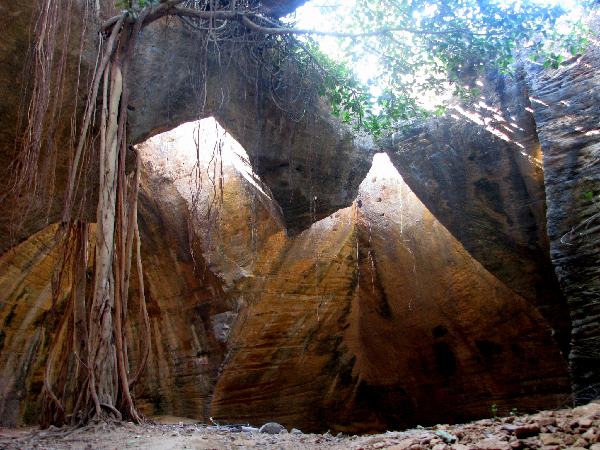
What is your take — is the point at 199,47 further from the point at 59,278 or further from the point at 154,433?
the point at 154,433

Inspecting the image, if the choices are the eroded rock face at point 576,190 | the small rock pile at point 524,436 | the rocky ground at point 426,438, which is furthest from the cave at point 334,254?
the small rock pile at point 524,436

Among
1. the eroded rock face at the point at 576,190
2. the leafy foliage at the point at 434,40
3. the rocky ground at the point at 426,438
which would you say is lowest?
the rocky ground at the point at 426,438

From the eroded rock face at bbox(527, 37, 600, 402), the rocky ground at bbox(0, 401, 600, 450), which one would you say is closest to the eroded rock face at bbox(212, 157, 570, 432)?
the eroded rock face at bbox(527, 37, 600, 402)

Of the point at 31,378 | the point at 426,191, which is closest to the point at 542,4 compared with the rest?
the point at 426,191

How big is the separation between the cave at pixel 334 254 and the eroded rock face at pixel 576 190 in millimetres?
18

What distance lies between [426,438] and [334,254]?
5.25 m

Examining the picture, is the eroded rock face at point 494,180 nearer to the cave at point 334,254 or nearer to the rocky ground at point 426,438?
the cave at point 334,254

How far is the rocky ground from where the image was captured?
76.8 inches

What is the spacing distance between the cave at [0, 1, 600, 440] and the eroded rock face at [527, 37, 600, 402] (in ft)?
0.06

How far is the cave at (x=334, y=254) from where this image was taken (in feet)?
14.6

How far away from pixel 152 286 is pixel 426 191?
4.32 meters

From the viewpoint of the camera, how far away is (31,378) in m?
6.30

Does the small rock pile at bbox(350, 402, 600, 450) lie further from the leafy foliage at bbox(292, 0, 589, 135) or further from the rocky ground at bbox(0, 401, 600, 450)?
the leafy foliage at bbox(292, 0, 589, 135)

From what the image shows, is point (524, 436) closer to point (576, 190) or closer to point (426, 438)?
point (426, 438)
